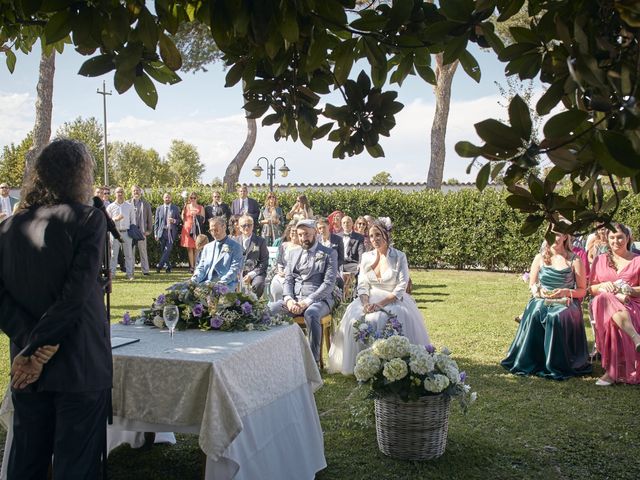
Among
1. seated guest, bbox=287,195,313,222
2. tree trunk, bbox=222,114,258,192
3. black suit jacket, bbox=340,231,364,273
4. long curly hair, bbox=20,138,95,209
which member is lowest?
black suit jacket, bbox=340,231,364,273

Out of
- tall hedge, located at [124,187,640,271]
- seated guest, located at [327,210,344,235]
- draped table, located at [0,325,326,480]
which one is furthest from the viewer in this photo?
tall hedge, located at [124,187,640,271]

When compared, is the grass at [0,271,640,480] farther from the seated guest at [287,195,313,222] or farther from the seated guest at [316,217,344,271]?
the seated guest at [287,195,313,222]

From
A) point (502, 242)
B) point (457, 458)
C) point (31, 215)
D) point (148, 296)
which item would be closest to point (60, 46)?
point (31, 215)

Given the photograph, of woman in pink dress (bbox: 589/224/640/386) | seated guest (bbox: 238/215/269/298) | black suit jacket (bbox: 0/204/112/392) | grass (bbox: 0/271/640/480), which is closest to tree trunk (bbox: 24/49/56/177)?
seated guest (bbox: 238/215/269/298)

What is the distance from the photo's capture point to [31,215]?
2.85 m

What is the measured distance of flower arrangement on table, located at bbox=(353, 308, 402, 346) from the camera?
21.6 feet

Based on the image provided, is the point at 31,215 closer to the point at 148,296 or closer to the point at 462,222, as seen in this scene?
the point at 148,296

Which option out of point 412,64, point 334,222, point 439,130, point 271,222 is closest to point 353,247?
point 334,222

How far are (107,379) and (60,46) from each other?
4.98ft

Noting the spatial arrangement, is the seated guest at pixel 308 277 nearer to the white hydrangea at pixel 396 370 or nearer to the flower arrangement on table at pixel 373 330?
the flower arrangement on table at pixel 373 330

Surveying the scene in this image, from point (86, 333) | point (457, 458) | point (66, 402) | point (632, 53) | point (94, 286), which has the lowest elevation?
point (457, 458)

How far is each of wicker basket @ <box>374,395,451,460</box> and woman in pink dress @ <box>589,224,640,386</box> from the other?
2.77 metres

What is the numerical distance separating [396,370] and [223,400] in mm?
1410

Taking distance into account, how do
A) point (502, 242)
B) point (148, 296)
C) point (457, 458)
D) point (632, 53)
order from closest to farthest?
point (632, 53) < point (457, 458) < point (148, 296) < point (502, 242)
